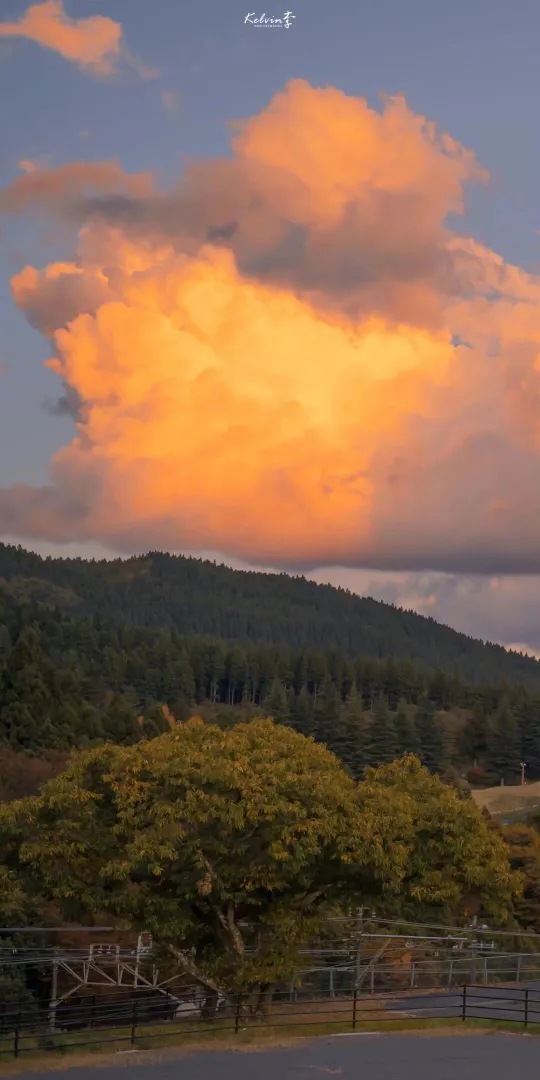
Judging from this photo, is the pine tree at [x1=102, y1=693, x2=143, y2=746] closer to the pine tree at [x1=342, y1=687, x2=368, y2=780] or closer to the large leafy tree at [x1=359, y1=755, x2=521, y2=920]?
the large leafy tree at [x1=359, y1=755, x2=521, y2=920]

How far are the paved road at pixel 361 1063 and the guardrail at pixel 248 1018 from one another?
52 cm

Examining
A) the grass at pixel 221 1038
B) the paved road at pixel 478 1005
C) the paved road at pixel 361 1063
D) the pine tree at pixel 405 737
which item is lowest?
the paved road at pixel 478 1005

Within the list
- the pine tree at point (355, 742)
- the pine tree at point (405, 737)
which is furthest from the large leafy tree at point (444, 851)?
the pine tree at point (405, 737)

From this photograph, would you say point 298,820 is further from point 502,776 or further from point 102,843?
point 502,776

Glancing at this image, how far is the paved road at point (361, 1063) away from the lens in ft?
68.9

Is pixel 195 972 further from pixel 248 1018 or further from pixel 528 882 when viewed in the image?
pixel 528 882

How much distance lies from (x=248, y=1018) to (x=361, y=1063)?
835 cm

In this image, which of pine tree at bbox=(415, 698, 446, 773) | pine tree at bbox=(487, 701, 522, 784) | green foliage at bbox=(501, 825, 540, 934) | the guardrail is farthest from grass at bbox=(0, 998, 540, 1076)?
pine tree at bbox=(487, 701, 522, 784)

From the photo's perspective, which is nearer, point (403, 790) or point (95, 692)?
point (403, 790)

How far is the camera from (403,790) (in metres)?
40.4

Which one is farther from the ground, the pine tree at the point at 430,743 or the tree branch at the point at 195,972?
the pine tree at the point at 430,743

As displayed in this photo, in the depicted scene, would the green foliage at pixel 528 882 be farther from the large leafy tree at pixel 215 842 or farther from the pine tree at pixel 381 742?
the pine tree at pixel 381 742

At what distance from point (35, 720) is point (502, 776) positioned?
118496mm

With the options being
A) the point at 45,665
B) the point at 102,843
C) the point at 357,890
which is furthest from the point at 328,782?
the point at 45,665
